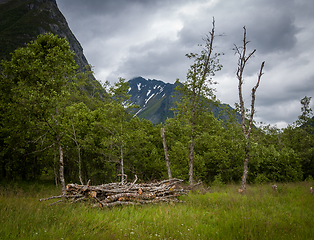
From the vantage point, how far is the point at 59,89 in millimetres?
11148

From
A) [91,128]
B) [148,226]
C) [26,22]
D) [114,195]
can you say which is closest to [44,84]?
[91,128]

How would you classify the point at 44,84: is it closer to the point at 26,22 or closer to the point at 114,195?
the point at 114,195

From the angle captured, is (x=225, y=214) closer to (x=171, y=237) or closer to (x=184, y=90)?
(x=171, y=237)

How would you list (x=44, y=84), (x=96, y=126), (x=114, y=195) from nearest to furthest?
(x=114, y=195) < (x=44, y=84) < (x=96, y=126)

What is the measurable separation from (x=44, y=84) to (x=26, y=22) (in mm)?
161476

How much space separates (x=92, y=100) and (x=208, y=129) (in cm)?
2167

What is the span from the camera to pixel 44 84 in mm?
10930

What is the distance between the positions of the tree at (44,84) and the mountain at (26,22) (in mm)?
90005

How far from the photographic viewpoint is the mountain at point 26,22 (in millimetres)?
98037

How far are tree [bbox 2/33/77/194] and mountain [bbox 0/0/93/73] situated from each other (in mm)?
90005

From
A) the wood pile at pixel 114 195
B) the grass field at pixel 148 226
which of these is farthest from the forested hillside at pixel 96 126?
the grass field at pixel 148 226

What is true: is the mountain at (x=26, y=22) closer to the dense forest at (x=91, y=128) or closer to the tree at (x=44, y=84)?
the dense forest at (x=91, y=128)

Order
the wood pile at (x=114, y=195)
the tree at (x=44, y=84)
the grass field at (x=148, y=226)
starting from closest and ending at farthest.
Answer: the grass field at (x=148, y=226) → the wood pile at (x=114, y=195) → the tree at (x=44, y=84)

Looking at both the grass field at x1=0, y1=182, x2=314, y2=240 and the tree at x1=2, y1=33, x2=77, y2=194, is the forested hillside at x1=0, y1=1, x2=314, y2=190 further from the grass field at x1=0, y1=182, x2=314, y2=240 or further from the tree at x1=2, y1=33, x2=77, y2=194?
the grass field at x1=0, y1=182, x2=314, y2=240
